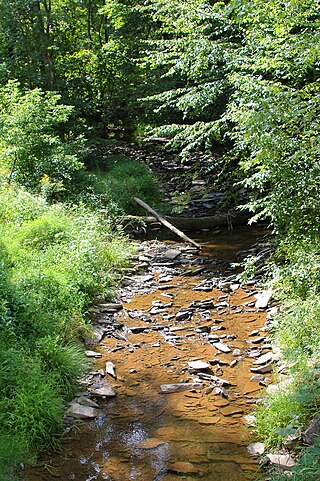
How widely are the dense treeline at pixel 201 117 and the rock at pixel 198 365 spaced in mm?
822

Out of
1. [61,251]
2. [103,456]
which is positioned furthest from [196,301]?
[103,456]

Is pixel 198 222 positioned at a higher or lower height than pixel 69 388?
higher

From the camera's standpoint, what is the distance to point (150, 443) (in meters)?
4.02

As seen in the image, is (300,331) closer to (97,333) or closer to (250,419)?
(250,419)

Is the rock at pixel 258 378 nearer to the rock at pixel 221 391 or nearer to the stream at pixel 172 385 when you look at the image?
the stream at pixel 172 385

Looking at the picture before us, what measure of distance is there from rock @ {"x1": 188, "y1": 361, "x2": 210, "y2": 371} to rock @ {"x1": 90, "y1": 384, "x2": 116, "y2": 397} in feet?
2.89

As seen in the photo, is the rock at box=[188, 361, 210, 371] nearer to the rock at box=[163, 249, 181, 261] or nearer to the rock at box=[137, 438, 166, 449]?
the rock at box=[137, 438, 166, 449]

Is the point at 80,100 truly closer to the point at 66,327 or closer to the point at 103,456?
the point at 66,327

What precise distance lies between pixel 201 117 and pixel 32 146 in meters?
4.50

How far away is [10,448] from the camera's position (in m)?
3.69

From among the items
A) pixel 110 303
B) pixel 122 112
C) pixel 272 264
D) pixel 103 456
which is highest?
pixel 122 112

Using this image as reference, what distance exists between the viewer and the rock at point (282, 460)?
348cm

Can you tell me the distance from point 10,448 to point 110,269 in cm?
419

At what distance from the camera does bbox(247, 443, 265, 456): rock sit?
3.80 m
